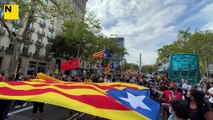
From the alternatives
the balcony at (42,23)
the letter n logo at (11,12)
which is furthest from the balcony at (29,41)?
the letter n logo at (11,12)

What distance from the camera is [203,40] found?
136 feet

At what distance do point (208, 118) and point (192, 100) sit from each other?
47 centimetres

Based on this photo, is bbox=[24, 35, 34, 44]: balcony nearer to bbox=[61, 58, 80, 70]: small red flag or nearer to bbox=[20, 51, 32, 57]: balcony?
bbox=[20, 51, 32, 57]: balcony

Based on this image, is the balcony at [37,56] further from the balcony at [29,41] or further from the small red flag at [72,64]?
the small red flag at [72,64]

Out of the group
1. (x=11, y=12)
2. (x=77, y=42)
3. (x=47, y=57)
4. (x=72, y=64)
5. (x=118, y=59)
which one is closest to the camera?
(x=11, y=12)

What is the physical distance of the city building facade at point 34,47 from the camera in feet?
121

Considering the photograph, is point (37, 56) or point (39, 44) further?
point (39, 44)

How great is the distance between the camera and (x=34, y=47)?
146ft

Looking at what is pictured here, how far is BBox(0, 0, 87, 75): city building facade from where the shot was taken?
36803 mm

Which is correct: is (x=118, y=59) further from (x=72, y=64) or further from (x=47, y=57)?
(x=72, y=64)

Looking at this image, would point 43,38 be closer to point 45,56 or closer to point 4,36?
point 45,56

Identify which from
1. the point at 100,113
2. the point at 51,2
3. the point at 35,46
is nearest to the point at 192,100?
the point at 100,113

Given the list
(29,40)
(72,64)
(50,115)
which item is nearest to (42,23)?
(29,40)

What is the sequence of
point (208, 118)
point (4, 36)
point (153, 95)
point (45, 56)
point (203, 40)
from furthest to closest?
point (45, 56)
point (203, 40)
point (4, 36)
point (153, 95)
point (208, 118)
